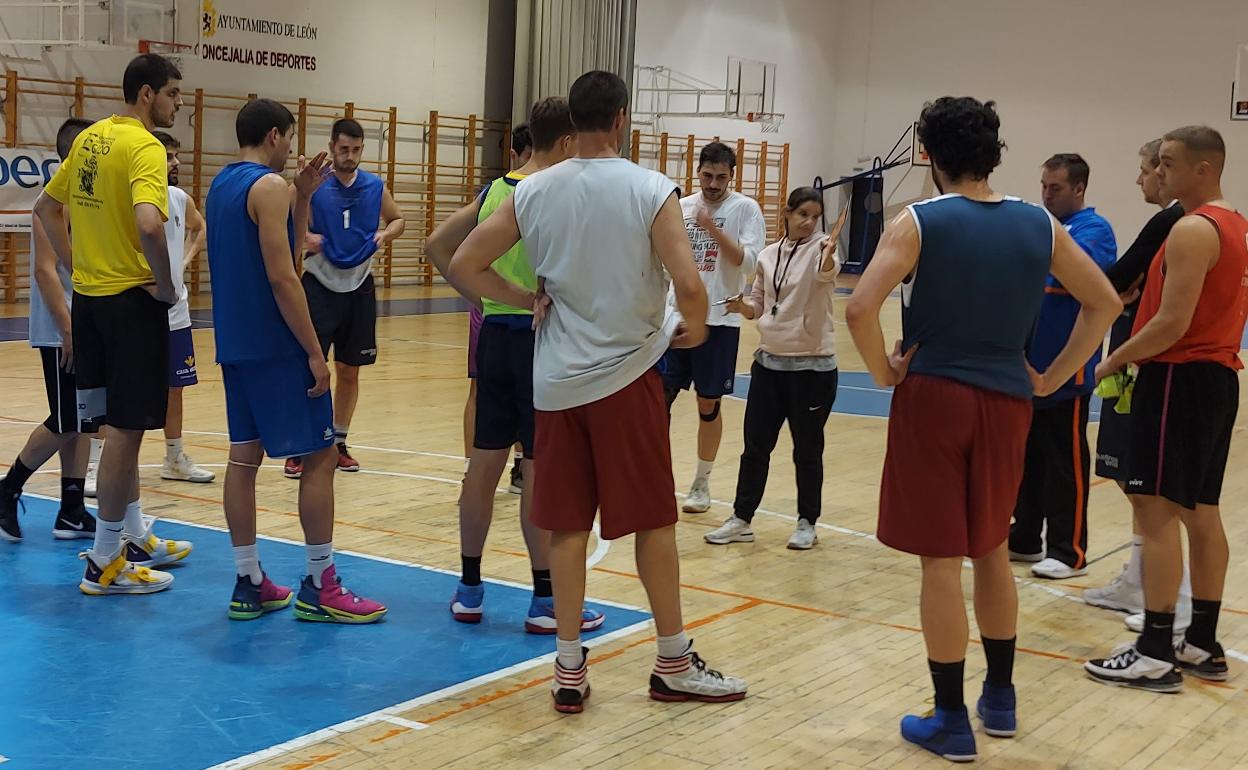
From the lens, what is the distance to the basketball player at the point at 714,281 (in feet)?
20.4

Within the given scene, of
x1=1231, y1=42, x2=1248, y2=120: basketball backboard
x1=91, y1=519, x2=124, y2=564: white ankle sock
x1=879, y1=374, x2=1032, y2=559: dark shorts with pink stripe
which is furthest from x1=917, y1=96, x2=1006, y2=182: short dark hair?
x1=1231, y1=42, x2=1248, y2=120: basketball backboard

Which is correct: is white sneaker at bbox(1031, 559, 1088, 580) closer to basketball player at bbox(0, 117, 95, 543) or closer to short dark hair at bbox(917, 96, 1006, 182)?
short dark hair at bbox(917, 96, 1006, 182)

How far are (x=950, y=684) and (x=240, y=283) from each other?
2556 mm

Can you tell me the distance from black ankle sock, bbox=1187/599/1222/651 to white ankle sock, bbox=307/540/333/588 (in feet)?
9.47

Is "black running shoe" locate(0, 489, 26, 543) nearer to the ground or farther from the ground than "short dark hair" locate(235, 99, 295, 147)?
nearer to the ground

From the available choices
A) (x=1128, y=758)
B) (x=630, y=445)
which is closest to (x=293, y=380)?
(x=630, y=445)

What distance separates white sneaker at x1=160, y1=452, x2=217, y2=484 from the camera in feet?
22.2

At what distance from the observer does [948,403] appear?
137 inches

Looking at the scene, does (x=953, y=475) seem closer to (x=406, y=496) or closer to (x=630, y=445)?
(x=630, y=445)

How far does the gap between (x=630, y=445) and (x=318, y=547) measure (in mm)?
1384

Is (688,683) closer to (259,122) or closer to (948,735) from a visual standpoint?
(948,735)

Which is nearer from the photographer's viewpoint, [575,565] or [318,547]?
[575,565]

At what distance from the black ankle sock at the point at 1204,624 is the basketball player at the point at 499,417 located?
197cm

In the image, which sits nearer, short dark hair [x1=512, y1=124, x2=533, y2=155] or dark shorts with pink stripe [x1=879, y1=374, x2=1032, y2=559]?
dark shorts with pink stripe [x1=879, y1=374, x2=1032, y2=559]
